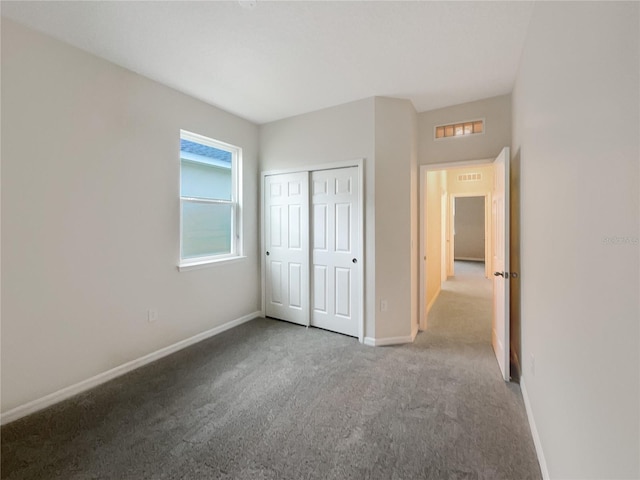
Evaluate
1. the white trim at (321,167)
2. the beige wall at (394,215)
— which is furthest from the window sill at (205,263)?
the beige wall at (394,215)

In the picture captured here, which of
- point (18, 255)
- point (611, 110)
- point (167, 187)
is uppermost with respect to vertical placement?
point (167, 187)

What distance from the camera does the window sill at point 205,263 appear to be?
9.86 feet

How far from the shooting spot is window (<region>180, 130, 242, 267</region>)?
3.14 meters

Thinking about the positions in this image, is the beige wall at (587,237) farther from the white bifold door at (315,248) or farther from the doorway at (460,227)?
the white bifold door at (315,248)

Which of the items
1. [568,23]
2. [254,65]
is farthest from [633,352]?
[254,65]

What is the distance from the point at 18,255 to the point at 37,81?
4.10 feet

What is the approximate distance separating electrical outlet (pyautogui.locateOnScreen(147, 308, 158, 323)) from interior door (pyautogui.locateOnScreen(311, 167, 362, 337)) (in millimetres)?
1755

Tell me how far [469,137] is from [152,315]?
389 cm

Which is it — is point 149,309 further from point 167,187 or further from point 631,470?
point 631,470

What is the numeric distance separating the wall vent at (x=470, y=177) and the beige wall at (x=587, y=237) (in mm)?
5731

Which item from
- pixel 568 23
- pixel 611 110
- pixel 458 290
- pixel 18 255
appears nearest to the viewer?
pixel 611 110

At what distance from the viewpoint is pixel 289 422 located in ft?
6.15

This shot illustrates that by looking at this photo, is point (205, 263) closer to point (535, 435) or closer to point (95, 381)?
point (95, 381)

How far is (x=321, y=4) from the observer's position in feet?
5.75
